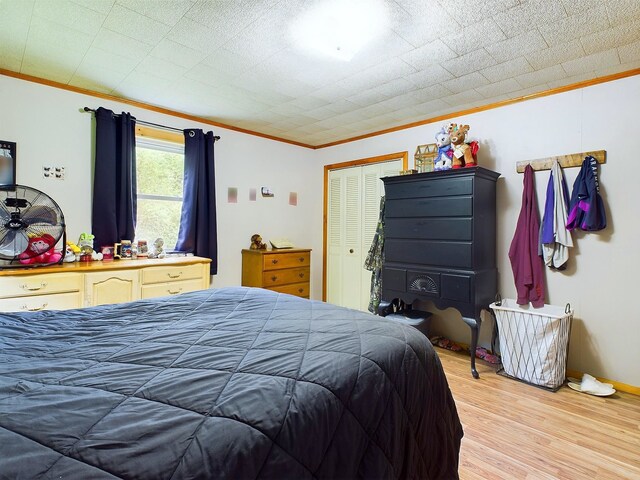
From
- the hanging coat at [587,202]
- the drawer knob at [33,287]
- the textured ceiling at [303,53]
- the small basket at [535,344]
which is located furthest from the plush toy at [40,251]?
the hanging coat at [587,202]

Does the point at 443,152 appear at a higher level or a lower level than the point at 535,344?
higher

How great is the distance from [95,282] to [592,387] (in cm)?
361

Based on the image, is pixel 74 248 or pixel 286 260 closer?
pixel 74 248

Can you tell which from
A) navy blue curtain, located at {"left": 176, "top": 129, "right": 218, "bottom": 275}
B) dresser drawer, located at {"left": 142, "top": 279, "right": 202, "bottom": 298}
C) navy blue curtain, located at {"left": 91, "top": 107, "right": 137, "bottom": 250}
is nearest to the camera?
dresser drawer, located at {"left": 142, "top": 279, "right": 202, "bottom": 298}

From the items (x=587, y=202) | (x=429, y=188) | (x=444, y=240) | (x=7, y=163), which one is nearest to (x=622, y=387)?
(x=587, y=202)

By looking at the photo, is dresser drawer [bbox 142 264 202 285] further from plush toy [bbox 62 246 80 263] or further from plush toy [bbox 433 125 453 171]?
plush toy [bbox 433 125 453 171]

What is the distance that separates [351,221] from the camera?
13.9ft

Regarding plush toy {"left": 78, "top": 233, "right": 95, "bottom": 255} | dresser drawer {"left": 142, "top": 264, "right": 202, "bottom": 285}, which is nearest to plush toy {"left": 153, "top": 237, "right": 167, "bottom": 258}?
dresser drawer {"left": 142, "top": 264, "right": 202, "bottom": 285}

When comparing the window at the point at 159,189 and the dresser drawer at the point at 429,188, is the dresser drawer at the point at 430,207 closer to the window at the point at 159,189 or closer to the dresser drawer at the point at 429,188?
the dresser drawer at the point at 429,188

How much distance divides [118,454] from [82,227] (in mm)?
2907

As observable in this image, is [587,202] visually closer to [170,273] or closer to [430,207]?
[430,207]

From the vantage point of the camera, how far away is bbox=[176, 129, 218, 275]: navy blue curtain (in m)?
3.46

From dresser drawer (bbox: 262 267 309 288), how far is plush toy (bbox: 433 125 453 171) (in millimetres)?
1976

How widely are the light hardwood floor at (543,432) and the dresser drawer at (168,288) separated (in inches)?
89.3
